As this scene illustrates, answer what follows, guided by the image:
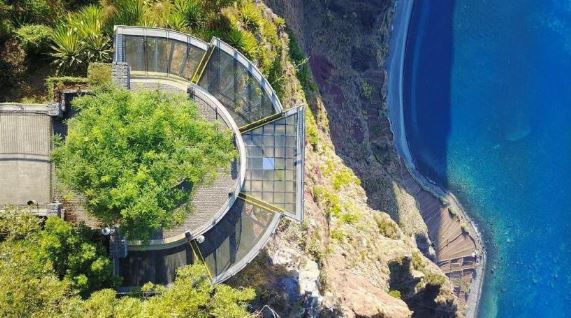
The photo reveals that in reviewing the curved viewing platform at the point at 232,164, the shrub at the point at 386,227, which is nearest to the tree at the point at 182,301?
the curved viewing platform at the point at 232,164

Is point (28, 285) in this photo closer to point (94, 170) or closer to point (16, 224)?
point (16, 224)

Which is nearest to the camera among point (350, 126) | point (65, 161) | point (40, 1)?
point (65, 161)

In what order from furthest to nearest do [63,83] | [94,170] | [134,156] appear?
[63,83], [134,156], [94,170]

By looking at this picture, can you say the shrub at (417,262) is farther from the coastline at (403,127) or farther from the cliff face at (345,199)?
the coastline at (403,127)

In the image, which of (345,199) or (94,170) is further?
(345,199)

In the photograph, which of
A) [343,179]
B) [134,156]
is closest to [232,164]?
[134,156]

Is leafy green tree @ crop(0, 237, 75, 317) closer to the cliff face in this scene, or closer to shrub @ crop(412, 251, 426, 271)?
the cliff face

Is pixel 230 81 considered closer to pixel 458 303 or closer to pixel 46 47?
pixel 46 47

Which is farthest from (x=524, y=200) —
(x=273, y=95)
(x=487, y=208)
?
(x=273, y=95)
